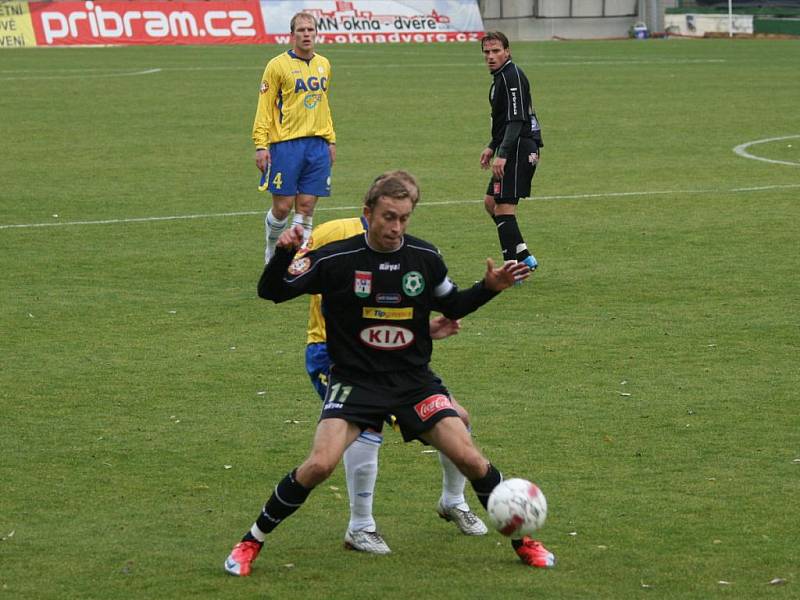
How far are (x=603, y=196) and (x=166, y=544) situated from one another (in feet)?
41.7

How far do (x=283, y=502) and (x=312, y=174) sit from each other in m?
7.91

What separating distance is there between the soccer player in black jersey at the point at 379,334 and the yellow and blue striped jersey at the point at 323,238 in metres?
0.37

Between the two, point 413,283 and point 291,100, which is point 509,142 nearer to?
point 291,100

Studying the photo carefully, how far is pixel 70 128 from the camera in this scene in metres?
26.7

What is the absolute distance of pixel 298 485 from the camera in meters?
6.41

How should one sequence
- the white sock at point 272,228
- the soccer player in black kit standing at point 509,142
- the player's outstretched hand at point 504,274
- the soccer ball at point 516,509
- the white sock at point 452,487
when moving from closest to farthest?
the soccer ball at point 516,509 → the player's outstretched hand at point 504,274 → the white sock at point 452,487 → the soccer player in black kit standing at point 509,142 → the white sock at point 272,228

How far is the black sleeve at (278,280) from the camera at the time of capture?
6.44 meters

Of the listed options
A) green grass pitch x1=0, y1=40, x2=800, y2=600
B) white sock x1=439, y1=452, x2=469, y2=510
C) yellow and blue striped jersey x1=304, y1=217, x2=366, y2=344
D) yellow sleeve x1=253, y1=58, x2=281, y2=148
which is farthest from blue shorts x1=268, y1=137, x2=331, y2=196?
white sock x1=439, y1=452, x2=469, y2=510

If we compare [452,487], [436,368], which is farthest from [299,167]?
[452,487]

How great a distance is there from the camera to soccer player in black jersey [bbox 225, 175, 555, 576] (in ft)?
21.1

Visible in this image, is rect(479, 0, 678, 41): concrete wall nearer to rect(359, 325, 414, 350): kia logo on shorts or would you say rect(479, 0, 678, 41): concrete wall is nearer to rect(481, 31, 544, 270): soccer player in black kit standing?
rect(481, 31, 544, 270): soccer player in black kit standing

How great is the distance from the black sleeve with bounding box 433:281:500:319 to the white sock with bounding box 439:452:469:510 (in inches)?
31.1

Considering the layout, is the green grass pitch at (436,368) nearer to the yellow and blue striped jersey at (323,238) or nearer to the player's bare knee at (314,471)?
the player's bare knee at (314,471)

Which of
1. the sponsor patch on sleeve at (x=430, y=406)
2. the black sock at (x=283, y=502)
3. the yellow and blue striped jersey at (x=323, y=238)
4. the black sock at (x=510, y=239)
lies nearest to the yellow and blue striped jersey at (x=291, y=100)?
→ the black sock at (x=510, y=239)
